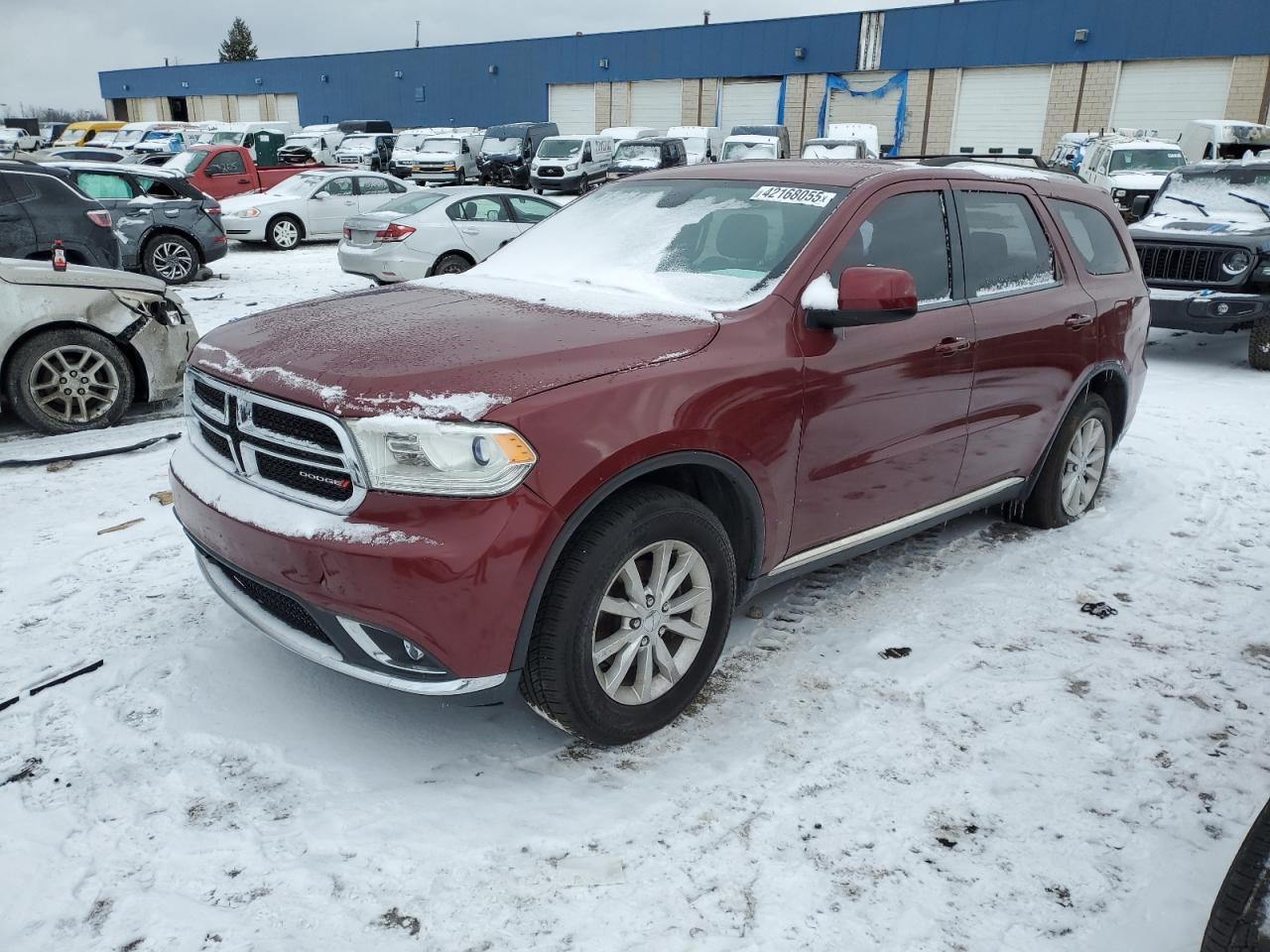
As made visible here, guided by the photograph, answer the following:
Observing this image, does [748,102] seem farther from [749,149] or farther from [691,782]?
[691,782]

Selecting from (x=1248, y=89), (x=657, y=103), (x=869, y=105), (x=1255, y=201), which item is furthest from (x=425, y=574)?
(x=657, y=103)

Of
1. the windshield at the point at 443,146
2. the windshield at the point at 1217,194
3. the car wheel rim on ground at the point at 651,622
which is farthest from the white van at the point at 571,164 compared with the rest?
the car wheel rim on ground at the point at 651,622

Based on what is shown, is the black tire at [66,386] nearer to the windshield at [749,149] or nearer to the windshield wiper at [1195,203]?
the windshield wiper at [1195,203]

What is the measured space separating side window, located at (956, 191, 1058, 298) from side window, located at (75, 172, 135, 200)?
39.0 ft

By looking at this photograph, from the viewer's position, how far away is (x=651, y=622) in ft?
9.76

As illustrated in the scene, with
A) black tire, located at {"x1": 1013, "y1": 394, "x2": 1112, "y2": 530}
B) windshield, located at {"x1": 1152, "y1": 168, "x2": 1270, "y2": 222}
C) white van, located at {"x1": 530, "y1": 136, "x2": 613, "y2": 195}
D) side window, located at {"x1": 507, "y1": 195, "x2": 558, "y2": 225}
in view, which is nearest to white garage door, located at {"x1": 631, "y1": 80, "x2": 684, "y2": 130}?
white van, located at {"x1": 530, "y1": 136, "x2": 613, "y2": 195}

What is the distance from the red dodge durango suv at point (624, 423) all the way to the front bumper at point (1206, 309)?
18.2 ft

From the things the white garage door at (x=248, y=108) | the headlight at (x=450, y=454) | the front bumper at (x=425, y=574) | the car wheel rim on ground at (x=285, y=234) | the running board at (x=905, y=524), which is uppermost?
the white garage door at (x=248, y=108)

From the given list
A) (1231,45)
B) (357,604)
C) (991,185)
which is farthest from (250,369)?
(1231,45)

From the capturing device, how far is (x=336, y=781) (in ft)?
9.40

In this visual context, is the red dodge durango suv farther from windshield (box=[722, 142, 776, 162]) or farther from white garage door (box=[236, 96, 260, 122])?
white garage door (box=[236, 96, 260, 122])

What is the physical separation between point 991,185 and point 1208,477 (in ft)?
9.33

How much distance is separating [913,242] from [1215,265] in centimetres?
683

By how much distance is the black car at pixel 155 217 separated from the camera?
1233 centimetres
